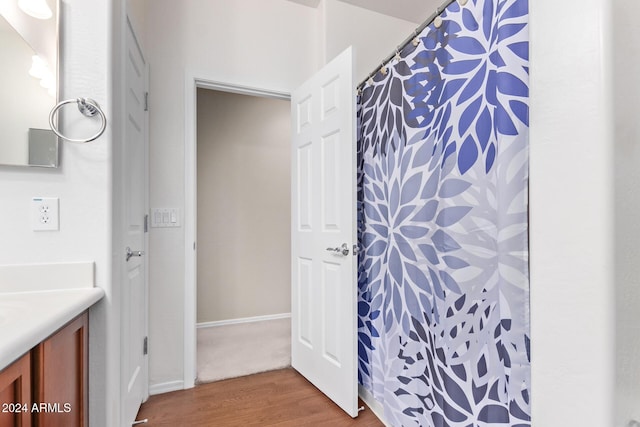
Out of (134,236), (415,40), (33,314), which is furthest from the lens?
(134,236)

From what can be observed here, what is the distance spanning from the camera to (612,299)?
614mm

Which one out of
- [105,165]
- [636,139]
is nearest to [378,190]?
[636,139]

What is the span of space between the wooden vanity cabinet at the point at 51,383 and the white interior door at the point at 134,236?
39 centimetres

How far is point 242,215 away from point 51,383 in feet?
8.75

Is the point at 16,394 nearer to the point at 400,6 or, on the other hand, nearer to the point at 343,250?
the point at 343,250

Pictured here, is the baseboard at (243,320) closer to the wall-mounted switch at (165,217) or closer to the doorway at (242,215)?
the doorway at (242,215)

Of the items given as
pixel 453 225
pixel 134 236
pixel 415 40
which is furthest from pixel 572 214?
pixel 134 236

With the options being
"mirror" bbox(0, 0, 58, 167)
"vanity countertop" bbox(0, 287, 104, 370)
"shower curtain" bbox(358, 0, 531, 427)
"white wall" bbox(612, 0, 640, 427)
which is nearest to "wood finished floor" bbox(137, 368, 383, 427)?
"shower curtain" bbox(358, 0, 531, 427)

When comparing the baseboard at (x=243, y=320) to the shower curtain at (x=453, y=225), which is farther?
the baseboard at (x=243, y=320)

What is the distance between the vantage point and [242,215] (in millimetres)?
3426

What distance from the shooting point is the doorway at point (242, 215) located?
10.7 feet

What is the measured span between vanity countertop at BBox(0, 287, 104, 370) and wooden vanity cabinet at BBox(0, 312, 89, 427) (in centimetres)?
5

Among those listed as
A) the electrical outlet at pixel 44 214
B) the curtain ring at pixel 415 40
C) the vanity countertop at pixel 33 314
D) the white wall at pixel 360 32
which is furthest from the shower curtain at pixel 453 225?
the electrical outlet at pixel 44 214

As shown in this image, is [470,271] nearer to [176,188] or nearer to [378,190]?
[378,190]
